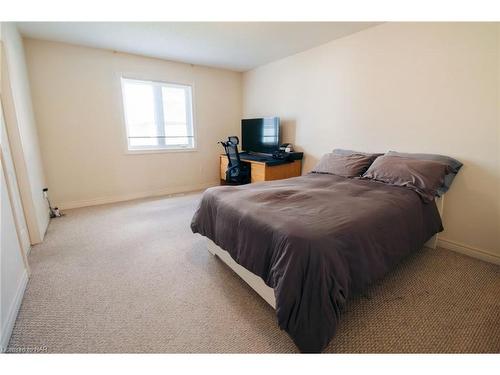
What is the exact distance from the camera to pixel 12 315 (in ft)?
4.69

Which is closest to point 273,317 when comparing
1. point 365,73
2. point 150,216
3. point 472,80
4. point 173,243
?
point 173,243

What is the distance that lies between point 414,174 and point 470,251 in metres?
0.97

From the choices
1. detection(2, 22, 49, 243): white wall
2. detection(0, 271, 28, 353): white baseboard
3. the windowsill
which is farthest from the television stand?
detection(0, 271, 28, 353): white baseboard

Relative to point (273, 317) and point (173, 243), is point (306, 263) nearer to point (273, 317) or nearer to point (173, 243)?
point (273, 317)

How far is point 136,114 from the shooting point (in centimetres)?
394

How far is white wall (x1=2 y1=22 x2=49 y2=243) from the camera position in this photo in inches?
86.2

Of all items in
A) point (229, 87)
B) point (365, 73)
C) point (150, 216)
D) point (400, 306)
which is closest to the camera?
point (400, 306)

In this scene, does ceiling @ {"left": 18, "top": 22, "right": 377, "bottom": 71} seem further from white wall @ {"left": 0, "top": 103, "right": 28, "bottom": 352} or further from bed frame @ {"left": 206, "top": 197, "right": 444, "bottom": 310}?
bed frame @ {"left": 206, "top": 197, "right": 444, "bottom": 310}

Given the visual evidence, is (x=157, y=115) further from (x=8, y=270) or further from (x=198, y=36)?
(x=8, y=270)

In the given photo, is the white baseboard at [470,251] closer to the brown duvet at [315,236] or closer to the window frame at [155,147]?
the brown duvet at [315,236]

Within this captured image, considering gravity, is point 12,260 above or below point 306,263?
below
